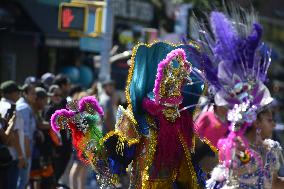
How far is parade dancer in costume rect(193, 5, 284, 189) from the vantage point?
5.04 meters

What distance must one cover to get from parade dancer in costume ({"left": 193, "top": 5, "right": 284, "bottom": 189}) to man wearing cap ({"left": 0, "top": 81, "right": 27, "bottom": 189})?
4.24m

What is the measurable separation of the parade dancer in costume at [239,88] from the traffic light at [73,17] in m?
9.78

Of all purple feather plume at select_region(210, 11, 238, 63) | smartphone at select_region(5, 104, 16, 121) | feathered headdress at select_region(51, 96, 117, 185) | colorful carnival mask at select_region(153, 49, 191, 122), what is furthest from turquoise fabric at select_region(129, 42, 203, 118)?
smartphone at select_region(5, 104, 16, 121)

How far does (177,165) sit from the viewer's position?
651cm

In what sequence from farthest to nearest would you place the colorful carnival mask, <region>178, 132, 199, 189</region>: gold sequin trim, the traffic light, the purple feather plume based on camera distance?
1. the traffic light
2. <region>178, 132, 199, 189</region>: gold sequin trim
3. the colorful carnival mask
4. the purple feather plume

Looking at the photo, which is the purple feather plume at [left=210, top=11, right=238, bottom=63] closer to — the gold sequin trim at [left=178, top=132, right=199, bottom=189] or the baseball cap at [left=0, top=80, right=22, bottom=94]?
the gold sequin trim at [left=178, top=132, right=199, bottom=189]

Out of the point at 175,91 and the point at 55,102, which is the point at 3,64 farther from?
the point at 175,91

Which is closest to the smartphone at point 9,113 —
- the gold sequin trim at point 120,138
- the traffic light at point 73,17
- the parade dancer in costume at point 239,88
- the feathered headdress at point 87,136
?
the feathered headdress at point 87,136

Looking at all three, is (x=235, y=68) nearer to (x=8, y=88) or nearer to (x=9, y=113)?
(x=9, y=113)

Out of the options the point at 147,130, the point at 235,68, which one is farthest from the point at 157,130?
the point at 235,68

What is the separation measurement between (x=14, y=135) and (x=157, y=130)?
295 centimetres

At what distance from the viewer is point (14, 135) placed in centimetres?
902

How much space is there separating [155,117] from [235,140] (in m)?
1.52

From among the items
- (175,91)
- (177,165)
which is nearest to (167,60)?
(175,91)
